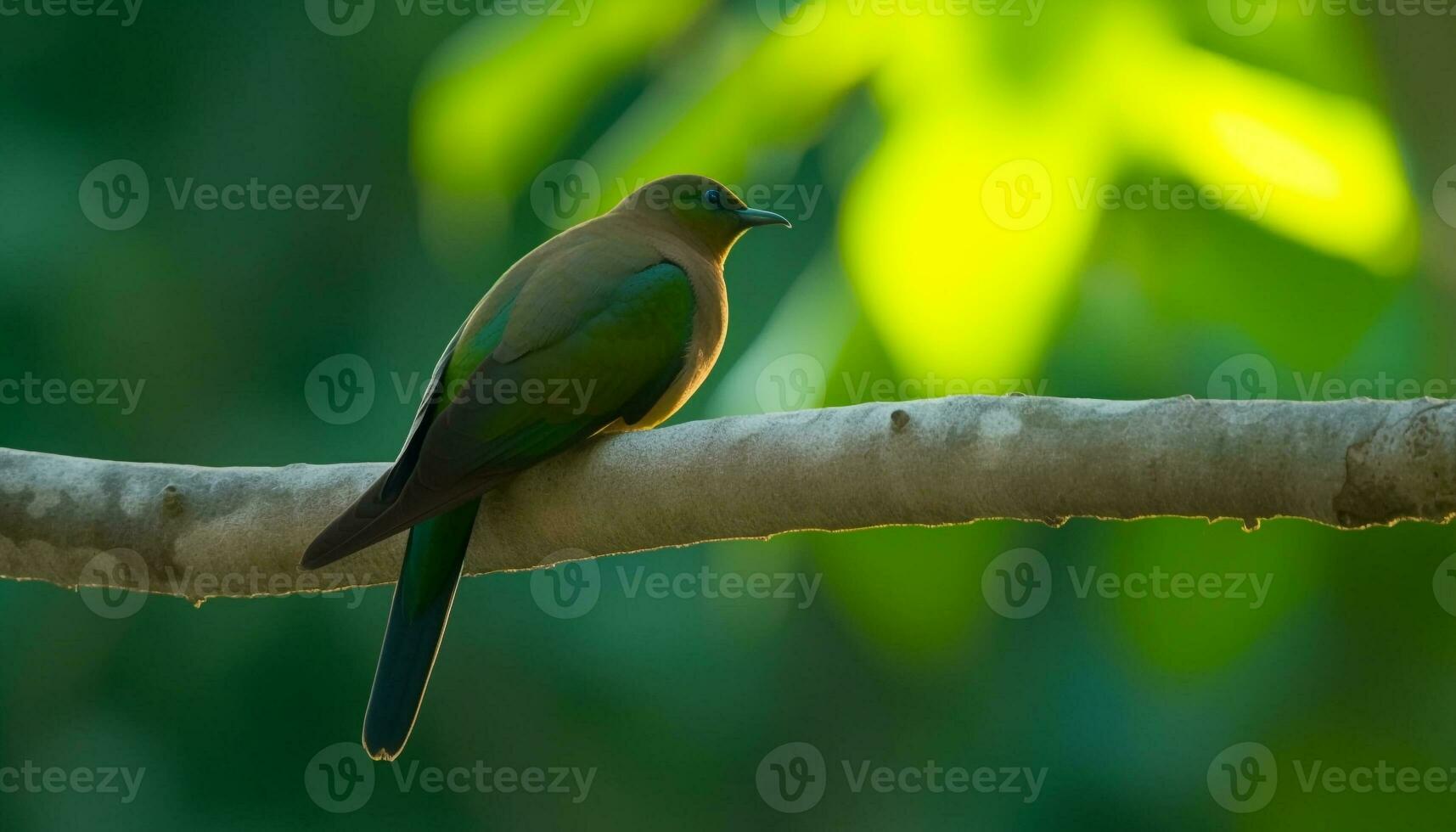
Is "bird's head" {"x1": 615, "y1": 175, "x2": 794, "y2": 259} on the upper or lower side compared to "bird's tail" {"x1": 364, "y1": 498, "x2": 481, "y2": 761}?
upper

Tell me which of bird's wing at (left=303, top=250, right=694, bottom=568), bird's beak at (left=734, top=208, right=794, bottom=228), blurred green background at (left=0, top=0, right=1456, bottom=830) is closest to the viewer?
bird's wing at (left=303, top=250, right=694, bottom=568)

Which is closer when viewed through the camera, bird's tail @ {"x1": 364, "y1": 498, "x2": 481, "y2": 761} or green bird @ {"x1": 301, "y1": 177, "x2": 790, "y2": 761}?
green bird @ {"x1": 301, "y1": 177, "x2": 790, "y2": 761}

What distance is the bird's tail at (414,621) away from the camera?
2.69 m

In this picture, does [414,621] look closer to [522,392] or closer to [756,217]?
[522,392]

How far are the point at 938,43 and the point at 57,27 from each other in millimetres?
5240

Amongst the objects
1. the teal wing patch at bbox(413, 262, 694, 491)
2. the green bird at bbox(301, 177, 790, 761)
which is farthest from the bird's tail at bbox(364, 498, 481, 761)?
the teal wing patch at bbox(413, 262, 694, 491)

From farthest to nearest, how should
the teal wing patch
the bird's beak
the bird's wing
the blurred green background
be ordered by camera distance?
the bird's beak
the blurred green background
the teal wing patch
the bird's wing

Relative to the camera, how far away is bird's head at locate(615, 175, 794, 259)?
11.6ft

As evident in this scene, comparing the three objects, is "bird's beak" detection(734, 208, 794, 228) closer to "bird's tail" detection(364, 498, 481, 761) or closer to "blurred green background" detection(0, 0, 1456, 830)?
"blurred green background" detection(0, 0, 1456, 830)

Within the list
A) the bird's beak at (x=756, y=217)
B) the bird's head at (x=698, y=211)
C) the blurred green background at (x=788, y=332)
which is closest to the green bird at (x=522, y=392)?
the bird's head at (x=698, y=211)

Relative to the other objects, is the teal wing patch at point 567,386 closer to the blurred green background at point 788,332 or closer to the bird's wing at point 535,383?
the bird's wing at point 535,383

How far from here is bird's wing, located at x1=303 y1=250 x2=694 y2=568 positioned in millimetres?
2504

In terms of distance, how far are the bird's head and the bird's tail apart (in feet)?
3.48

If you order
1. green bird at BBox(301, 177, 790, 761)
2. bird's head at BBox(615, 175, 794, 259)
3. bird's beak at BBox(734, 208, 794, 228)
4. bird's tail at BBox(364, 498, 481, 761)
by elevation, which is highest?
bird's beak at BBox(734, 208, 794, 228)
